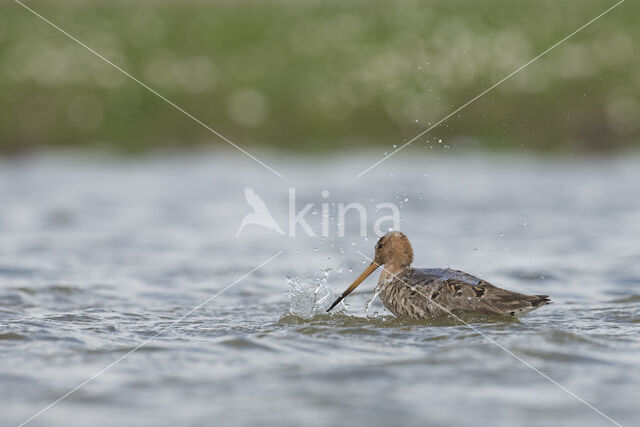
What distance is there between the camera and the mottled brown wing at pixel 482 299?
893cm

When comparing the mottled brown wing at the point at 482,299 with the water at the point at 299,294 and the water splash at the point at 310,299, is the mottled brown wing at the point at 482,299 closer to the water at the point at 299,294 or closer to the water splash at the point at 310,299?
the water at the point at 299,294

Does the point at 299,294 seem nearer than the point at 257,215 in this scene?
Yes

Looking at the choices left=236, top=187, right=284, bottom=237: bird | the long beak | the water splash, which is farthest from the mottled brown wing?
left=236, top=187, right=284, bottom=237: bird

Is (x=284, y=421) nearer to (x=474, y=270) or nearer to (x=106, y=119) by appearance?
(x=474, y=270)

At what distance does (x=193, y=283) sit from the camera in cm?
1174

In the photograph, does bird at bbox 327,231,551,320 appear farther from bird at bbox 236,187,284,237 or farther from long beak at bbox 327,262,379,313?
bird at bbox 236,187,284,237

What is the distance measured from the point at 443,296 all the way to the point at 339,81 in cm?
1352

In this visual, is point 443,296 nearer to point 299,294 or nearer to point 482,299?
point 482,299

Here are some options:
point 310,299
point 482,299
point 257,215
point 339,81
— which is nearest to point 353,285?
point 310,299

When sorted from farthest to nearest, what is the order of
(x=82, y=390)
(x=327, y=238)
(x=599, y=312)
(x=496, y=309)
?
(x=327, y=238) < (x=599, y=312) < (x=496, y=309) < (x=82, y=390)

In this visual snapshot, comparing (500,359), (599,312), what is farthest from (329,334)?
(599,312)

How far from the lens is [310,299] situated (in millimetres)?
9602

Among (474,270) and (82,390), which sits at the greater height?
(474,270)

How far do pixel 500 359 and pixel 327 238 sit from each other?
24.8 ft
